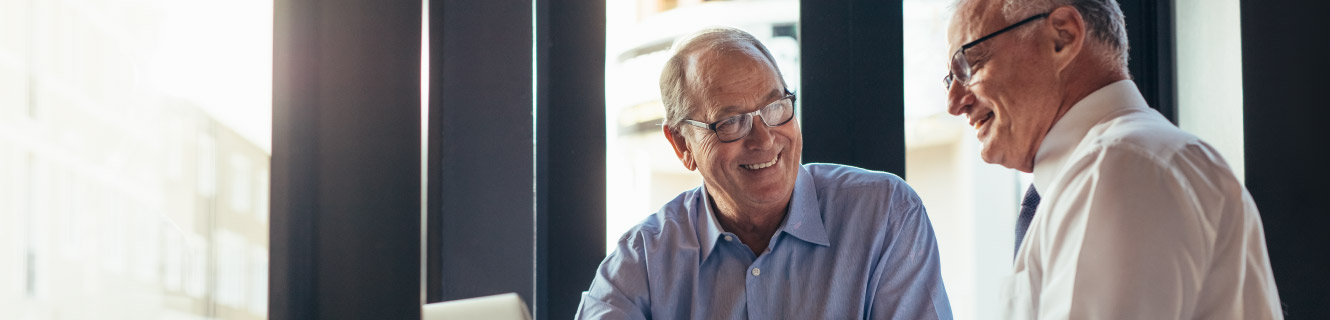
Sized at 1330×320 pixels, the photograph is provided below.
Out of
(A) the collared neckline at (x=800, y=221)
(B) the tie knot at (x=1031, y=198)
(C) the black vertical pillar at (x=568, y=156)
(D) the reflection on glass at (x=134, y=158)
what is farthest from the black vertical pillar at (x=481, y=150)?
(B) the tie knot at (x=1031, y=198)

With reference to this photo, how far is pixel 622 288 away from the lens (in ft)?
5.82

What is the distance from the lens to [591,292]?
5.99 feet

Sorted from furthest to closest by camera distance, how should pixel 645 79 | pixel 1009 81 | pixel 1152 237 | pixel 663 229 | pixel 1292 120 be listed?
pixel 645 79
pixel 1292 120
pixel 663 229
pixel 1009 81
pixel 1152 237

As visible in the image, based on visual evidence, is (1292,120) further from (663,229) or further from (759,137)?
(663,229)

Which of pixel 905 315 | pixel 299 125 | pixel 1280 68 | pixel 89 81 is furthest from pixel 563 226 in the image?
pixel 1280 68

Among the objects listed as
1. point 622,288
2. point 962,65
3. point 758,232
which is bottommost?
point 622,288

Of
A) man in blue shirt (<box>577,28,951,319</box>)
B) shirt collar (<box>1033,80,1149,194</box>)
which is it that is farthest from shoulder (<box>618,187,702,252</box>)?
shirt collar (<box>1033,80,1149,194</box>)

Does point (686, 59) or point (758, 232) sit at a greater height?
point (686, 59)

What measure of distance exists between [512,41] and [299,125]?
21.5 inches

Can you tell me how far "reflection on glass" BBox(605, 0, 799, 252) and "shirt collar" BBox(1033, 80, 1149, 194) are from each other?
962mm

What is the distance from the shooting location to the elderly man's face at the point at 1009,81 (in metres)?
1.38

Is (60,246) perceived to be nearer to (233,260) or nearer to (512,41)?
Result: (233,260)

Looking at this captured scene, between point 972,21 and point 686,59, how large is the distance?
64 cm

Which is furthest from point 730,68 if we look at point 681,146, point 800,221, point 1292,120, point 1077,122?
point 1292,120
